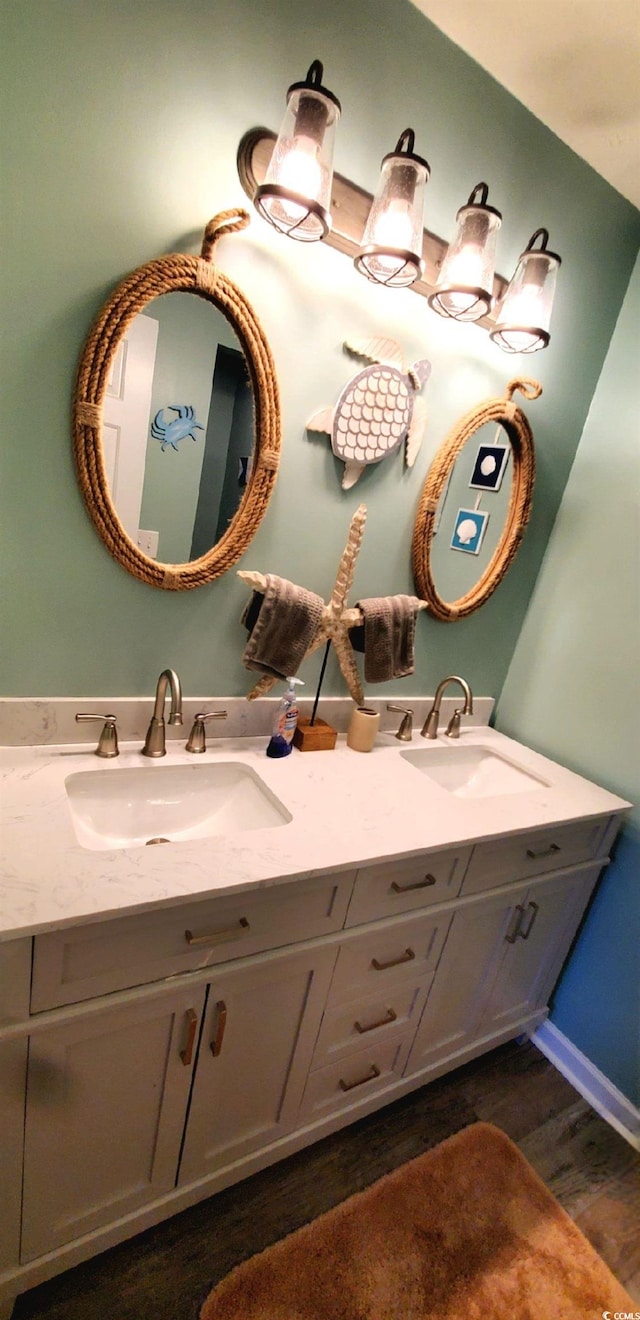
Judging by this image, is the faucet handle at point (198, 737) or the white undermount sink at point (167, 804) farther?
→ the faucet handle at point (198, 737)

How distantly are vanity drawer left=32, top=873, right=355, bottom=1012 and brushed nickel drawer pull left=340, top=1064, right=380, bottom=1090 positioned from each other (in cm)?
49

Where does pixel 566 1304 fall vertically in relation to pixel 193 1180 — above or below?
below

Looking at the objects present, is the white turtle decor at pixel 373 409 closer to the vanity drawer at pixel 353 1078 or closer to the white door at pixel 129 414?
the white door at pixel 129 414

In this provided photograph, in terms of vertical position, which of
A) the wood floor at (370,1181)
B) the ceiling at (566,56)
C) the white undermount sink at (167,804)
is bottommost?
the wood floor at (370,1181)

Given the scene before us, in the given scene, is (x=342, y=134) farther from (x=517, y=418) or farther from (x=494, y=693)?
(x=494, y=693)

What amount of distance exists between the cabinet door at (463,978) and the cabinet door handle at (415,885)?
19 cm

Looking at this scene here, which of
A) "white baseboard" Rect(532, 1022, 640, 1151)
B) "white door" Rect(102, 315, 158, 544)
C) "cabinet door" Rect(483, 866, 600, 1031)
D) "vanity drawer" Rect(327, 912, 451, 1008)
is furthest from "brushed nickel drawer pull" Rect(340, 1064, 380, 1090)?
"white door" Rect(102, 315, 158, 544)

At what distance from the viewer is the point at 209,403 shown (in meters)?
1.13

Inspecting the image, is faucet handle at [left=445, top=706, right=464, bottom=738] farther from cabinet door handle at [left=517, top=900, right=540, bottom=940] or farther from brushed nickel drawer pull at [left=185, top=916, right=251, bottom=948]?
brushed nickel drawer pull at [left=185, top=916, right=251, bottom=948]

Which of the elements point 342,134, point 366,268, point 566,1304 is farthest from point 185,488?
point 566,1304

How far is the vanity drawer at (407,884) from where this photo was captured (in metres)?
1.10

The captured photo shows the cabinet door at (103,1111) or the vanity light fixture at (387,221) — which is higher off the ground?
the vanity light fixture at (387,221)

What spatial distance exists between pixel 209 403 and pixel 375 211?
498mm

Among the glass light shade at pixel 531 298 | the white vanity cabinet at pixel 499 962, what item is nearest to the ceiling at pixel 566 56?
the glass light shade at pixel 531 298
